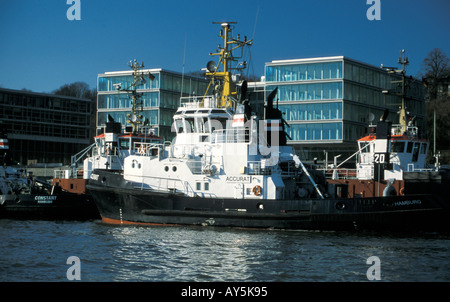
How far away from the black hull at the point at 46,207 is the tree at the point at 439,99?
33.9m

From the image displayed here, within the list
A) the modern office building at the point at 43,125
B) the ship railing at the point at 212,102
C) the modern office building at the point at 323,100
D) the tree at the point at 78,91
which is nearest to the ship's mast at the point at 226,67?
the ship railing at the point at 212,102

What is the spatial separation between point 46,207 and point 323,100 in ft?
89.9

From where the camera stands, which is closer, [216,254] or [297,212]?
[216,254]

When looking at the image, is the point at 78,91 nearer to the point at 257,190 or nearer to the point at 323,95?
the point at 323,95

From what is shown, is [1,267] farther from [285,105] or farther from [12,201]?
[285,105]

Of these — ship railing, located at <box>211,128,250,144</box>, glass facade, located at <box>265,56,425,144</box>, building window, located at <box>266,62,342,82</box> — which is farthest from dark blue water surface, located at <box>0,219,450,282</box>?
building window, located at <box>266,62,342,82</box>

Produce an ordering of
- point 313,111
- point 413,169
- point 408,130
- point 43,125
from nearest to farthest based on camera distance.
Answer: point 413,169
point 408,130
point 313,111
point 43,125

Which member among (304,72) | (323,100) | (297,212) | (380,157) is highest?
(304,72)

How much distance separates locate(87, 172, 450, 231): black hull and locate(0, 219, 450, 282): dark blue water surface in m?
0.41

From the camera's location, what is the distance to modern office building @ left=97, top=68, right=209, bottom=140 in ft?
177

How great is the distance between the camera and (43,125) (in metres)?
67.1

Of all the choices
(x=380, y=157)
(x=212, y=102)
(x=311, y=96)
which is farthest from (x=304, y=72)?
(x=212, y=102)
